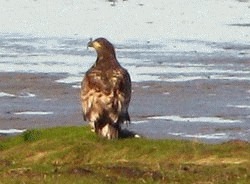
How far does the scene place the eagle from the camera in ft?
47.8

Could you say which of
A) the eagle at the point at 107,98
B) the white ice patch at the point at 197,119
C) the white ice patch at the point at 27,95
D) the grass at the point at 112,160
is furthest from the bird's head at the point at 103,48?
the white ice patch at the point at 27,95

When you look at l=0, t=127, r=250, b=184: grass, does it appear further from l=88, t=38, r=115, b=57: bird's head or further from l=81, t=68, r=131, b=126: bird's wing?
l=88, t=38, r=115, b=57: bird's head

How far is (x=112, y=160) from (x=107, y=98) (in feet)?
2.76

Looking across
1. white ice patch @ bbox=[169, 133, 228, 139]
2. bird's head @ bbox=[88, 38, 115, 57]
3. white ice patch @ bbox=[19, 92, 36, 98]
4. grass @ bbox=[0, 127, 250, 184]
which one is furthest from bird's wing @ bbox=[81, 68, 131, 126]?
white ice patch @ bbox=[19, 92, 36, 98]

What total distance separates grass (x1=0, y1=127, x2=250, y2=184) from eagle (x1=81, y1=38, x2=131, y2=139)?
331 mm

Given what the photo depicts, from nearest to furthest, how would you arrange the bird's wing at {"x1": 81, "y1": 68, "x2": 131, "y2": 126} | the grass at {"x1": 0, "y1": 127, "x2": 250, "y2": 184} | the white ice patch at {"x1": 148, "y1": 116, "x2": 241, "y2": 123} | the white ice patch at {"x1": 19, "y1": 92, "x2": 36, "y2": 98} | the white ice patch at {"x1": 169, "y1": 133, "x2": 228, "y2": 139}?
the grass at {"x1": 0, "y1": 127, "x2": 250, "y2": 184} < the bird's wing at {"x1": 81, "y1": 68, "x2": 131, "y2": 126} < the white ice patch at {"x1": 169, "y1": 133, "x2": 228, "y2": 139} < the white ice patch at {"x1": 148, "y1": 116, "x2": 241, "y2": 123} < the white ice patch at {"x1": 19, "y1": 92, "x2": 36, "y2": 98}

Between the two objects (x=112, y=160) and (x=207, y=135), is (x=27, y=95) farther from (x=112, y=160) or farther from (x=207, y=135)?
(x=112, y=160)

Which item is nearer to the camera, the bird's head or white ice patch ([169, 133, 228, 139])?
the bird's head

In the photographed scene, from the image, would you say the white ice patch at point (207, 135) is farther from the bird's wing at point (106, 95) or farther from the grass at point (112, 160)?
the bird's wing at point (106, 95)

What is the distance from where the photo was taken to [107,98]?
47.7ft

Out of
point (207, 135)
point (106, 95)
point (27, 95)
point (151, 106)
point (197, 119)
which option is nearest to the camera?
point (106, 95)

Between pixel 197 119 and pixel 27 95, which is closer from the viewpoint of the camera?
pixel 197 119

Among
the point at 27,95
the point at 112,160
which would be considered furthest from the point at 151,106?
the point at 112,160

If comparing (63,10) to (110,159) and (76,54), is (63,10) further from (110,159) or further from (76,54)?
(110,159)
